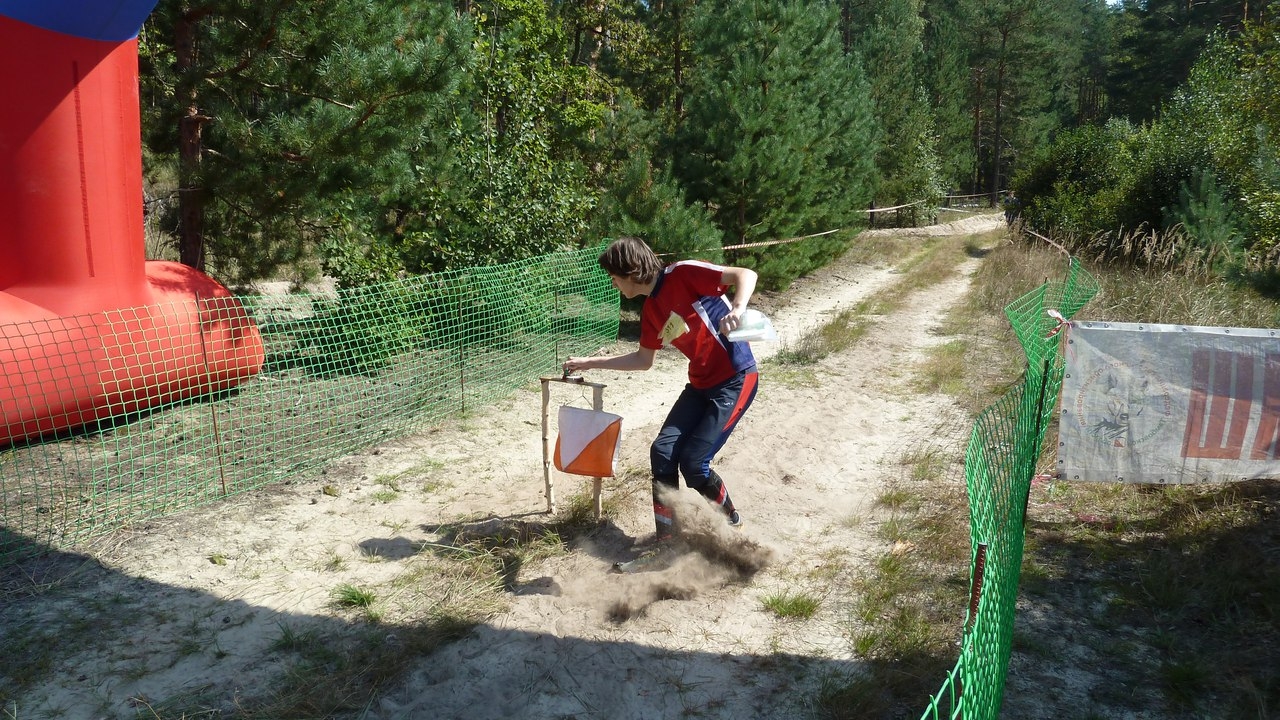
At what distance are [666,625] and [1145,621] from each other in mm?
2163

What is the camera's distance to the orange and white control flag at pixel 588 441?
443 cm

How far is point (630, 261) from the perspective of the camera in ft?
13.7

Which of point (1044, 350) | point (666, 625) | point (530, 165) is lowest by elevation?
point (666, 625)

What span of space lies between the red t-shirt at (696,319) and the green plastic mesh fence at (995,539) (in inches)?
46.6

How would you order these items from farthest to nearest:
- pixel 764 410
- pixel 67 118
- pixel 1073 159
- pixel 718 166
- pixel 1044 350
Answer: pixel 1073 159 → pixel 718 166 → pixel 764 410 → pixel 67 118 → pixel 1044 350

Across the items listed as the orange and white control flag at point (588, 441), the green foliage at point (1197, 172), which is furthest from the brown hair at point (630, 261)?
the green foliage at point (1197, 172)

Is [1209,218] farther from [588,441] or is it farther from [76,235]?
[76,235]

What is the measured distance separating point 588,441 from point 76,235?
455 centimetres

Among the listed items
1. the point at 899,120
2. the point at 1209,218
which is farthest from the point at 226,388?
the point at 899,120

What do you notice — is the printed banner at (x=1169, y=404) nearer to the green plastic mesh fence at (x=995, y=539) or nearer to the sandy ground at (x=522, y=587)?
the green plastic mesh fence at (x=995, y=539)

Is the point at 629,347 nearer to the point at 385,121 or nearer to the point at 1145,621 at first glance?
the point at 385,121

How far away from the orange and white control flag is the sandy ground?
18.5 inches

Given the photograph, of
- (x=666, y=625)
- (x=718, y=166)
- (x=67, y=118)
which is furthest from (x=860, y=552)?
(x=718, y=166)

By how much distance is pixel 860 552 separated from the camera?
4805 mm
